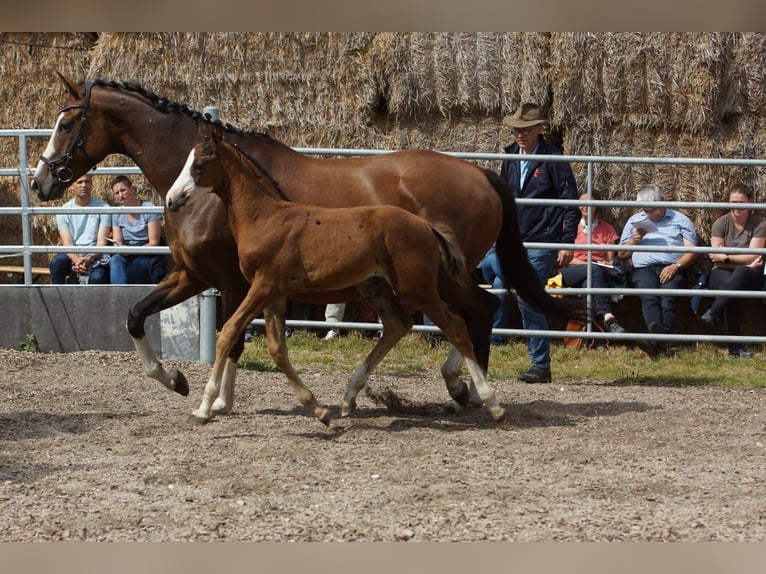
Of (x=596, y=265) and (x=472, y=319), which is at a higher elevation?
(x=596, y=265)

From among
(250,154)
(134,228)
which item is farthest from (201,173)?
(134,228)

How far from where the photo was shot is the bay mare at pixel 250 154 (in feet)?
21.3

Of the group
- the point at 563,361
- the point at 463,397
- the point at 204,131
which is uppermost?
the point at 204,131

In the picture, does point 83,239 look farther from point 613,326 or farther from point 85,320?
point 613,326

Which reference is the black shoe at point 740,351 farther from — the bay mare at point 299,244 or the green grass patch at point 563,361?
the bay mare at point 299,244

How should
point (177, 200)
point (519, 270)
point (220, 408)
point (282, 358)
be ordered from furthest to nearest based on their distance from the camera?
point (519, 270), point (220, 408), point (282, 358), point (177, 200)

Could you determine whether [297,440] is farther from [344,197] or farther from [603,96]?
[603,96]

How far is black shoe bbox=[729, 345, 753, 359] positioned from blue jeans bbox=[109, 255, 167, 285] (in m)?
4.96

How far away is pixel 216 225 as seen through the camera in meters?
6.27

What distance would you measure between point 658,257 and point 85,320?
486 cm

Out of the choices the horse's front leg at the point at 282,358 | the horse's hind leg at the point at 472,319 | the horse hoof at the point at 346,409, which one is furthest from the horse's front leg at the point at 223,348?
the horse's hind leg at the point at 472,319

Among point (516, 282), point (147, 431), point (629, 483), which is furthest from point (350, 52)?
point (629, 483)

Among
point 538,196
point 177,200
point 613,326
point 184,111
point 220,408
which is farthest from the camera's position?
point 613,326

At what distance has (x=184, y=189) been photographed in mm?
5824
